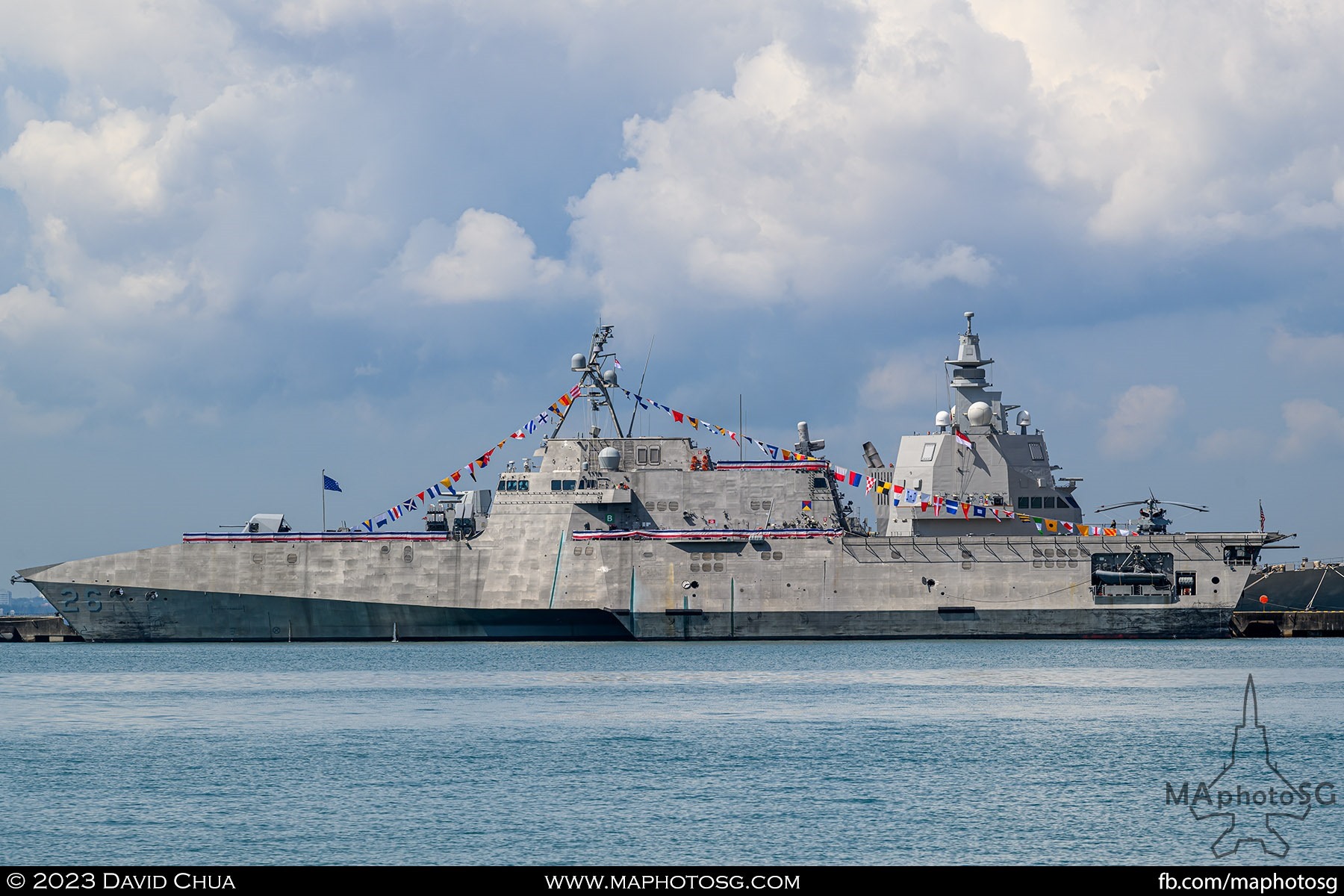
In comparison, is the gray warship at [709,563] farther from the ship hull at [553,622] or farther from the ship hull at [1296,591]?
the ship hull at [1296,591]

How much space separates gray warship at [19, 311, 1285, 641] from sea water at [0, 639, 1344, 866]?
4.78 metres

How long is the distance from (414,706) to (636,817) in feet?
40.7

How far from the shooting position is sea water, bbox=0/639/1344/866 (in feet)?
61.5

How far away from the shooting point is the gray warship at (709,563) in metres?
46.2

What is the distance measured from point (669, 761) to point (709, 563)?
73.9 feet

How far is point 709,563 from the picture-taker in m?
47.2

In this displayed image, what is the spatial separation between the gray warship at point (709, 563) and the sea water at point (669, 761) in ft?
15.7

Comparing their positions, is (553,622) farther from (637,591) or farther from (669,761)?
(669,761)

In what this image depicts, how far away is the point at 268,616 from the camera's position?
49281 mm
